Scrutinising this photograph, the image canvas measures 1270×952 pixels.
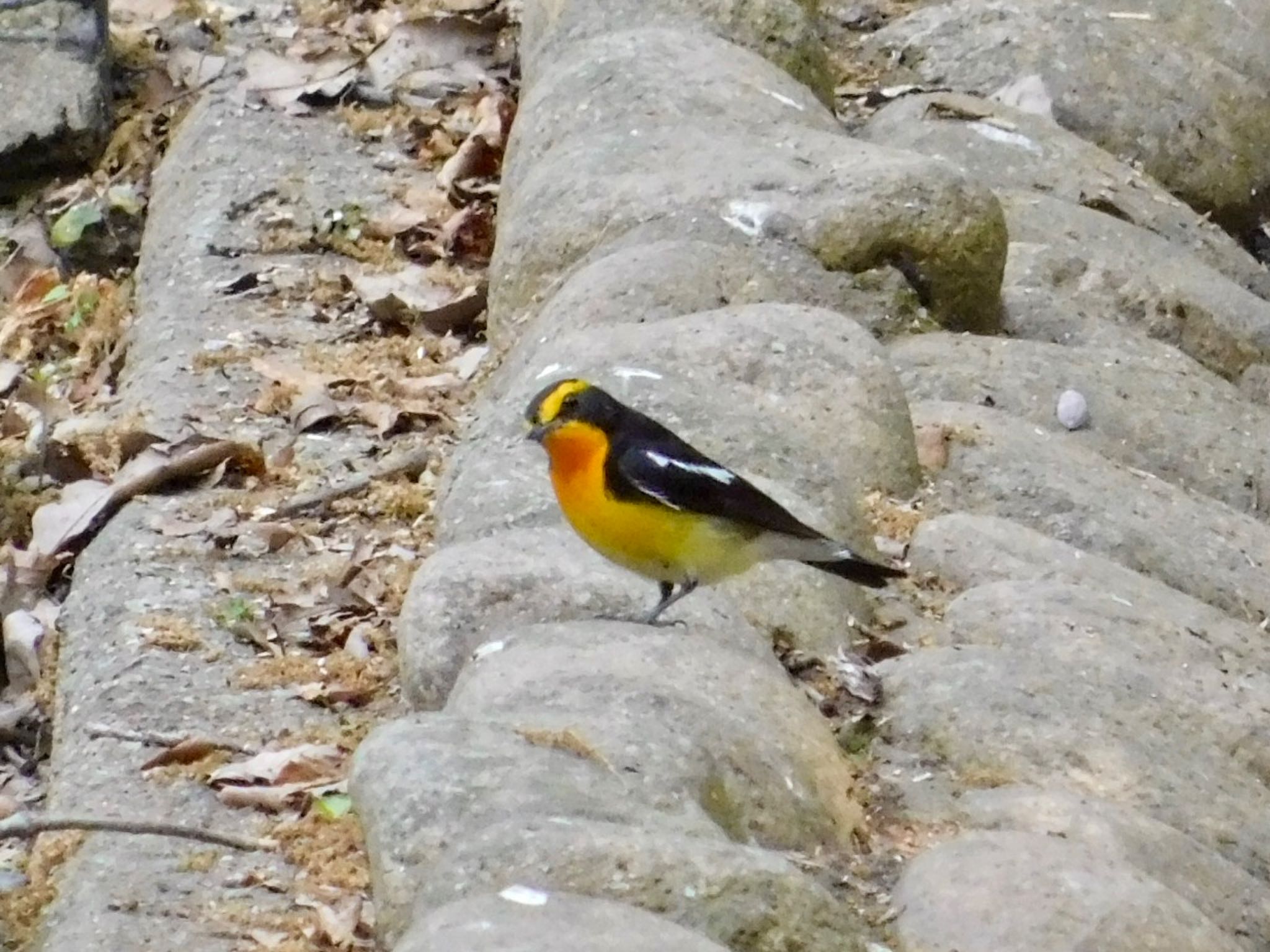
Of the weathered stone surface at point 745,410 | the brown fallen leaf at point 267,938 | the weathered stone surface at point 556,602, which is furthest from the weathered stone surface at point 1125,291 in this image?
the brown fallen leaf at point 267,938

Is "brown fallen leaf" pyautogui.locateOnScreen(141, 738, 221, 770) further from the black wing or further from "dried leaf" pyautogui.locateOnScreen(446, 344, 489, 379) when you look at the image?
"dried leaf" pyautogui.locateOnScreen(446, 344, 489, 379)

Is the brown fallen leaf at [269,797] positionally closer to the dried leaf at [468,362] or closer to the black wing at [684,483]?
the black wing at [684,483]

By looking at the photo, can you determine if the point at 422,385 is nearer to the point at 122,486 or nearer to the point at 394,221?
the point at 122,486

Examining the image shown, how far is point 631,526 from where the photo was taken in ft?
13.9

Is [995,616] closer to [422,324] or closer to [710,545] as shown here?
[710,545]

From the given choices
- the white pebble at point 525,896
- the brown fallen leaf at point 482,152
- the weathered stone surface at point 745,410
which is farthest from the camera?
the brown fallen leaf at point 482,152

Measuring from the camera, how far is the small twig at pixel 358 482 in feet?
17.8

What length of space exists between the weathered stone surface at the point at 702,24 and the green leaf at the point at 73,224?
1908 millimetres

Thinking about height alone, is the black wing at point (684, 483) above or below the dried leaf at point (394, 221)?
above

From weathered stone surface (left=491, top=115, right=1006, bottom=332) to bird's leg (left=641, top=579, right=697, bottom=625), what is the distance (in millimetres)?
1460

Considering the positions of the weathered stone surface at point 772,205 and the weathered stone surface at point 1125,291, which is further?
the weathered stone surface at point 1125,291

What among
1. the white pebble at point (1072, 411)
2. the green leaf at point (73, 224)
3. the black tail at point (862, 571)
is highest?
the black tail at point (862, 571)

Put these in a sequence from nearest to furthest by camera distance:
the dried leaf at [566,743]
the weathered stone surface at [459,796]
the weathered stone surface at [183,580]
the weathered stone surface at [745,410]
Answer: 1. the weathered stone surface at [459,796]
2. the dried leaf at [566,743]
3. the weathered stone surface at [183,580]
4. the weathered stone surface at [745,410]

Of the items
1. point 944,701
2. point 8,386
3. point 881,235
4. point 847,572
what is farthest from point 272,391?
point 944,701
